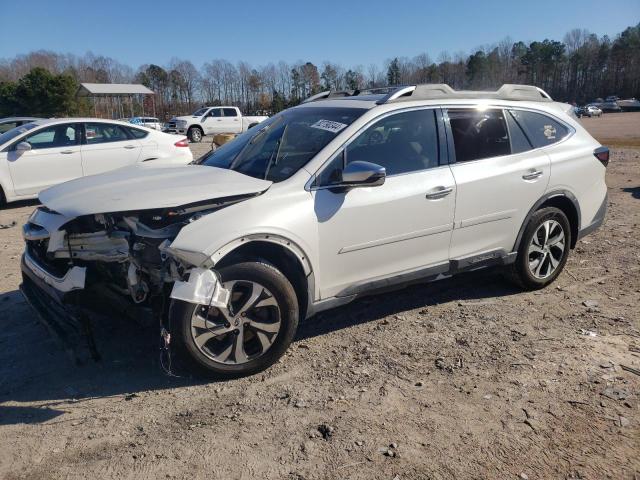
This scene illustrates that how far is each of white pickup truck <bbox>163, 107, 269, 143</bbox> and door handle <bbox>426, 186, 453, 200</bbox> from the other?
2535 centimetres

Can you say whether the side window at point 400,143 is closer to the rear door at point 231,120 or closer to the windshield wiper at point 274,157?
the windshield wiper at point 274,157

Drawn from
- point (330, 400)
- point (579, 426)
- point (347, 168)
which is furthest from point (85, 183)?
point (579, 426)

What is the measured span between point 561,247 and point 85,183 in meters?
4.33

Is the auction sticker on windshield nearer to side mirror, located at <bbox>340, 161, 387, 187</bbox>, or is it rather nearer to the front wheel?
side mirror, located at <bbox>340, 161, 387, 187</bbox>

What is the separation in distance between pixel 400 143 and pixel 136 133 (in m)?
7.79

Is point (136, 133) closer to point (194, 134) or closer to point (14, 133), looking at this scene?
point (14, 133)

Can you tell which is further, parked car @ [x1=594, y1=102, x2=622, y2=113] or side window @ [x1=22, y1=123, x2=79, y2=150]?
parked car @ [x1=594, y1=102, x2=622, y2=113]

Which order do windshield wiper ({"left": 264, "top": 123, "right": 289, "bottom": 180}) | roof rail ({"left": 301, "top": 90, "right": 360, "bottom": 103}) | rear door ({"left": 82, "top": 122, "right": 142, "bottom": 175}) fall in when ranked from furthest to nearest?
rear door ({"left": 82, "top": 122, "right": 142, "bottom": 175}) → roof rail ({"left": 301, "top": 90, "right": 360, "bottom": 103}) → windshield wiper ({"left": 264, "top": 123, "right": 289, "bottom": 180})

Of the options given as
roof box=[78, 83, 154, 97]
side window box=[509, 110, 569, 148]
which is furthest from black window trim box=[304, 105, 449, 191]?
roof box=[78, 83, 154, 97]

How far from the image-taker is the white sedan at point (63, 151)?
29.9 ft

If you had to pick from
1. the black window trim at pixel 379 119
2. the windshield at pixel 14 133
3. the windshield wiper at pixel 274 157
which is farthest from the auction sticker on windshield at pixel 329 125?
the windshield at pixel 14 133

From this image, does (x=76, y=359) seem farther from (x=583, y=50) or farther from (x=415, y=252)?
(x=583, y=50)

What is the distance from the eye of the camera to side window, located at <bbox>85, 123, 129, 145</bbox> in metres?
9.84

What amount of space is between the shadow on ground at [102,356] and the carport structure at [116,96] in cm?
4025
